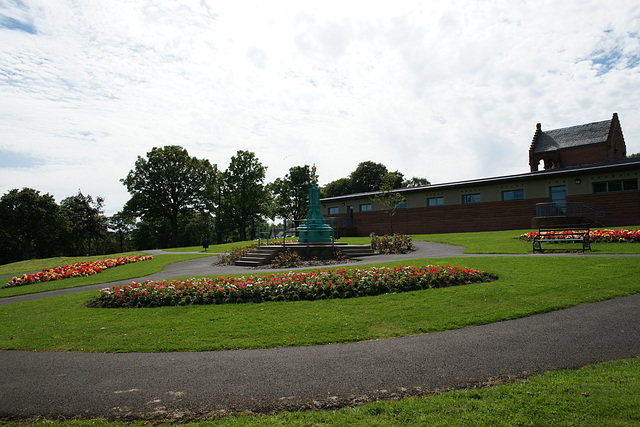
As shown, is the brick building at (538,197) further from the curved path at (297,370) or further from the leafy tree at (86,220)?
the leafy tree at (86,220)

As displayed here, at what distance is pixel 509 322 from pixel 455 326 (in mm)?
961

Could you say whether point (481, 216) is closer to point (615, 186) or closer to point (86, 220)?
point (615, 186)

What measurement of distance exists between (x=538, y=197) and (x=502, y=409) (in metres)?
30.7

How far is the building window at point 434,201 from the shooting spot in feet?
116

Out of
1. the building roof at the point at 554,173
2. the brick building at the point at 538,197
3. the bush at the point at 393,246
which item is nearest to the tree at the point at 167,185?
the brick building at the point at 538,197

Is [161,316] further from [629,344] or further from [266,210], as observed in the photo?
[266,210]

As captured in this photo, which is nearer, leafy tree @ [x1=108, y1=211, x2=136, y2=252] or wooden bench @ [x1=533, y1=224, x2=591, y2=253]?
wooden bench @ [x1=533, y1=224, x2=591, y2=253]

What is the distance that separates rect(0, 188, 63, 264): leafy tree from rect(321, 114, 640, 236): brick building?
35855 mm

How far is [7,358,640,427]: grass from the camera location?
3336 millimetres

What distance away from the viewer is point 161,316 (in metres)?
8.30

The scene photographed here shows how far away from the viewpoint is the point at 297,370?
4.86 metres

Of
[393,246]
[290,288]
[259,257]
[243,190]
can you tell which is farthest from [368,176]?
[290,288]

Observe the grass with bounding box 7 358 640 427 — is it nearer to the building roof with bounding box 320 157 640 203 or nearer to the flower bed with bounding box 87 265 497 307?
the flower bed with bounding box 87 265 497 307

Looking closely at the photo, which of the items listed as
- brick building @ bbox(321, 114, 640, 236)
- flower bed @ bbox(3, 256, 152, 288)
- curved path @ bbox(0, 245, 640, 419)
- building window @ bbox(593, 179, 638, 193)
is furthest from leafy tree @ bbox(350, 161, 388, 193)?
curved path @ bbox(0, 245, 640, 419)
